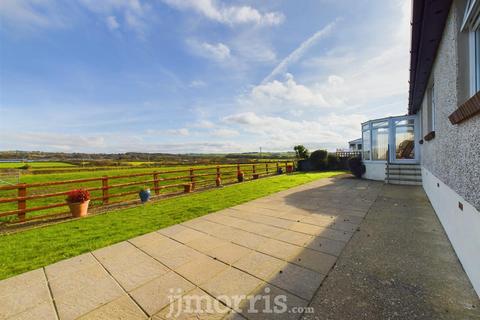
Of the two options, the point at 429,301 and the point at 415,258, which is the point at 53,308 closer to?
the point at 429,301

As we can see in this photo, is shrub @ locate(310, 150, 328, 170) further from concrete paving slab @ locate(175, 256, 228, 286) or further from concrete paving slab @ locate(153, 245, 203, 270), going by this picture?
concrete paving slab @ locate(175, 256, 228, 286)

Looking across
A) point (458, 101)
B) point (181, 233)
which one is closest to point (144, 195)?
point (181, 233)

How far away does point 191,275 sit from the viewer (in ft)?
8.45

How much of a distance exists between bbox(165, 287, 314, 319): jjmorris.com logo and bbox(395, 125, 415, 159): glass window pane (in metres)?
11.9

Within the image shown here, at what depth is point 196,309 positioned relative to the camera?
199cm

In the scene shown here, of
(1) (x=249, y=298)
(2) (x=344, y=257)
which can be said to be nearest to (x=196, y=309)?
(1) (x=249, y=298)

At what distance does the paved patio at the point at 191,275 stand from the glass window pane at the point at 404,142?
9267 mm

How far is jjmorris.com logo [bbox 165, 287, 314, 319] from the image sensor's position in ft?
6.34

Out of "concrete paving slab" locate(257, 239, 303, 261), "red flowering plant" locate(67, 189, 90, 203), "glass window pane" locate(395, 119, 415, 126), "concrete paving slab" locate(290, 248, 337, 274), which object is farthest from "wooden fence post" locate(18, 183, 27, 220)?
"glass window pane" locate(395, 119, 415, 126)

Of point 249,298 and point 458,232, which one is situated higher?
point 458,232

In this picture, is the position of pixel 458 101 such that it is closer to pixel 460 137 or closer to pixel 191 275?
pixel 460 137

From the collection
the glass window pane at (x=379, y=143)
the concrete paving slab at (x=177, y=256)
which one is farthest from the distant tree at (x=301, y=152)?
the concrete paving slab at (x=177, y=256)

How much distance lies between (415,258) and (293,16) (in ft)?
25.0

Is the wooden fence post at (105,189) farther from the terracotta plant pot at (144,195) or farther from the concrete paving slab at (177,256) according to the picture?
the concrete paving slab at (177,256)
